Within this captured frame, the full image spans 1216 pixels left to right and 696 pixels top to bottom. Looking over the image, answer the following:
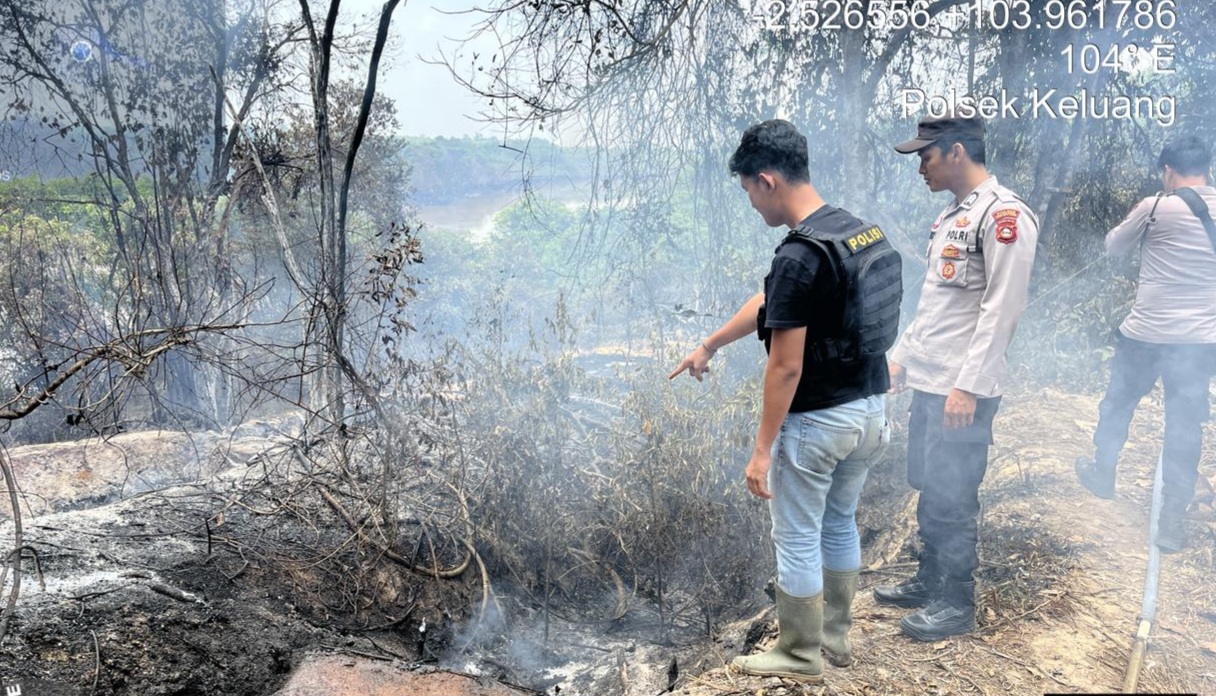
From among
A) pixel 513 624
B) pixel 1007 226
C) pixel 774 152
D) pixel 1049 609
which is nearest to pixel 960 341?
pixel 1007 226

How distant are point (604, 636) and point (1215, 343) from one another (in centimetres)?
365

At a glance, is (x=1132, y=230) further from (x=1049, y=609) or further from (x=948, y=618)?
(x=948, y=618)

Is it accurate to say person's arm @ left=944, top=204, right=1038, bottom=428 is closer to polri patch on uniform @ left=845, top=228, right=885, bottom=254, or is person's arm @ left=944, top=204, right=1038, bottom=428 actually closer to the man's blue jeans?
the man's blue jeans

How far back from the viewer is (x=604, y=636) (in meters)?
4.19

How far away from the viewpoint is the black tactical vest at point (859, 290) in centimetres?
198

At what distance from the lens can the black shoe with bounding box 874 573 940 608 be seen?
288 centimetres

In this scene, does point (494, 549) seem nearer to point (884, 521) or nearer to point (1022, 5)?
point (884, 521)

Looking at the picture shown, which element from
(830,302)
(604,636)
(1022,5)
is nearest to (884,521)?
(604,636)

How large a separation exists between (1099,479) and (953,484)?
Answer: 221cm

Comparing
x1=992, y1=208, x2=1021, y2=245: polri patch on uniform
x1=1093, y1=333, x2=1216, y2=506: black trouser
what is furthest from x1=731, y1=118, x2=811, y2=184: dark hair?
x1=1093, y1=333, x2=1216, y2=506: black trouser

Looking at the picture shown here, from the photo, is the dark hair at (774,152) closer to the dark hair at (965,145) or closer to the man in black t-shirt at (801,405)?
the man in black t-shirt at (801,405)

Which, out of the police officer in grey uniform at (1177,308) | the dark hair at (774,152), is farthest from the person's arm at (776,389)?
the police officer in grey uniform at (1177,308)

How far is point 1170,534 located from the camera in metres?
3.37

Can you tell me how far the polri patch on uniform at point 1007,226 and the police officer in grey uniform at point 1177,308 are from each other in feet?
5.35
